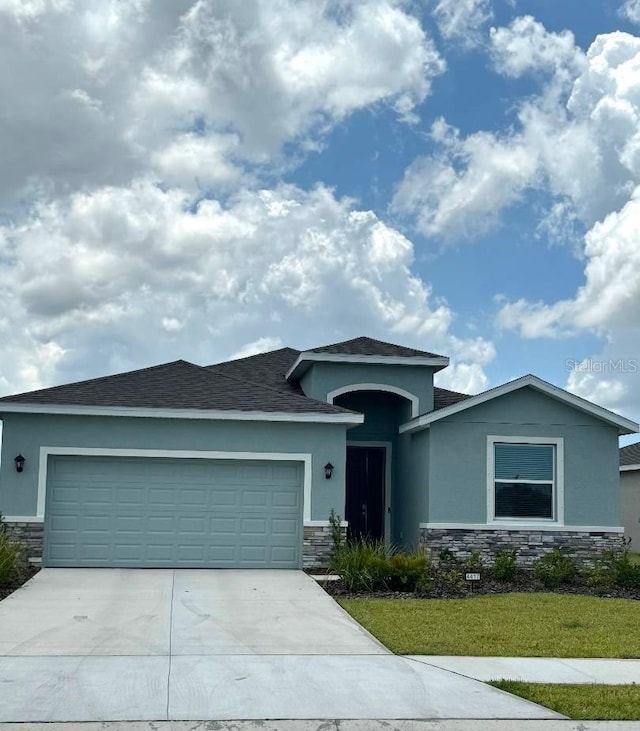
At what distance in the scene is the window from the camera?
722 inches

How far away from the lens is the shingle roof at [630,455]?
27781 millimetres

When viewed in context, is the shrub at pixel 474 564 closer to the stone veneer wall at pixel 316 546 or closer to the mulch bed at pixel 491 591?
the mulch bed at pixel 491 591

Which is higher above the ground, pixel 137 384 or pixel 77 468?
pixel 137 384

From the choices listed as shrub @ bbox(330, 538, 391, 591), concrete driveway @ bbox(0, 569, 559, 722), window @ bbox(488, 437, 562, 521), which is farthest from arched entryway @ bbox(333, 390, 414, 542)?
concrete driveway @ bbox(0, 569, 559, 722)

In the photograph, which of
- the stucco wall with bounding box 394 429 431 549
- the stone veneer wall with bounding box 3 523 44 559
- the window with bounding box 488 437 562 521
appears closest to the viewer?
the stone veneer wall with bounding box 3 523 44 559

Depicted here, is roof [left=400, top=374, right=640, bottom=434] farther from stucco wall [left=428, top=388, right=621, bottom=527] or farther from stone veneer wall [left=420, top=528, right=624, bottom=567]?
stone veneer wall [left=420, top=528, right=624, bottom=567]

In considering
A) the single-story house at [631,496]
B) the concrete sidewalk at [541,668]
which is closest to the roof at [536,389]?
the concrete sidewalk at [541,668]

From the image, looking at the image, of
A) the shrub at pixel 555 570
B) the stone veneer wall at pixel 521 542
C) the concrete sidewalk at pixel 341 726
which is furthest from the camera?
the stone veneer wall at pixel 521 542

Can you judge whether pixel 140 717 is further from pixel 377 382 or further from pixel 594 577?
pixel 377 382

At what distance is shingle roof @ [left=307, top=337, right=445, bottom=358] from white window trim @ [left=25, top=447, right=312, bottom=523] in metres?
3.18

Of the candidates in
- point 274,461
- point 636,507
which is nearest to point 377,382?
point 274,461

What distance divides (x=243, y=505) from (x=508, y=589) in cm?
504

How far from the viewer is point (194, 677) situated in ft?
28.5

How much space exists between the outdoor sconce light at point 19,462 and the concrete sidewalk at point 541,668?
31.5 ft
